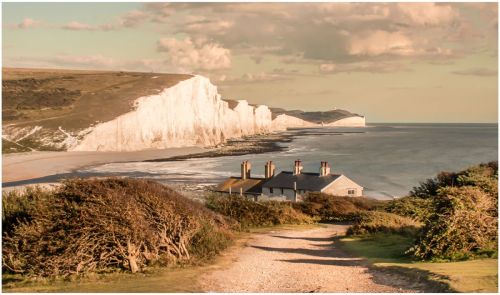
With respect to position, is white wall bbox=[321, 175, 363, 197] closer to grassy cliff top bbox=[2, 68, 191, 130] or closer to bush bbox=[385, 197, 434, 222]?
bush bbox=[385, 197, 434, 222]

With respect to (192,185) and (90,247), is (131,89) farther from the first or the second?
(90,247)

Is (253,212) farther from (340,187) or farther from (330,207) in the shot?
(340,187)

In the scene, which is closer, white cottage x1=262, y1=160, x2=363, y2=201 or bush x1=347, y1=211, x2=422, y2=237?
bush x1=347, y1=211, x2=422, y2=237

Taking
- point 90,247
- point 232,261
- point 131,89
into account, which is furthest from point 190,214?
point 131,89

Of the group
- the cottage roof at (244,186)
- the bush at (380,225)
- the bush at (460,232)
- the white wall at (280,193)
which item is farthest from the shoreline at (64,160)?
the bush at (460,232)

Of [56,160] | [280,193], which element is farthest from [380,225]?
[56,160]

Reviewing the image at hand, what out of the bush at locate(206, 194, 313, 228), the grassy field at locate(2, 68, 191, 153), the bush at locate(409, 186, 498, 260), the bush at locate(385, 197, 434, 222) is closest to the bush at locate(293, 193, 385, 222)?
the bush at locate(385, 197, 434, 222)
